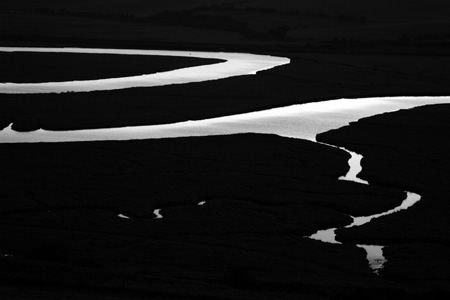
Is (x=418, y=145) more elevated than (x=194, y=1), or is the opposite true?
(x=194, y=1)

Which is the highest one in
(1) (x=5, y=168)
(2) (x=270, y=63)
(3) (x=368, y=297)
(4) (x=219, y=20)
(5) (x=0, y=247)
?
(4) (x=219, y=20)

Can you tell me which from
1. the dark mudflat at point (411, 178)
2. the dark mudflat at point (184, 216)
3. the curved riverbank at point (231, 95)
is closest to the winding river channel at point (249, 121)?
the dark mudflat at point (411, 178)

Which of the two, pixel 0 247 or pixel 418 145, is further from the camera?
pixel 418 145

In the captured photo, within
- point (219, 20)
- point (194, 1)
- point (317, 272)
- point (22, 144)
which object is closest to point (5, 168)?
point (22, 144)

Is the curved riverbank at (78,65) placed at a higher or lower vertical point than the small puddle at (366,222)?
higher

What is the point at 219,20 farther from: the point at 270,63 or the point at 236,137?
the point at 236,137

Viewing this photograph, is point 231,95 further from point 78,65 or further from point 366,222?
point 366,222

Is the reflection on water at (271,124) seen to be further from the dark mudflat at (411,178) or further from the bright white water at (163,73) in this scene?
the bright white water at (163,73)
